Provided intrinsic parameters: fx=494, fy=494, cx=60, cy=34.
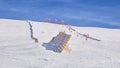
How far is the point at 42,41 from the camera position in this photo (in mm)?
30188

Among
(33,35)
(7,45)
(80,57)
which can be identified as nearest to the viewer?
(80,57)


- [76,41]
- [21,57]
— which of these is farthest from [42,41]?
[21,57]

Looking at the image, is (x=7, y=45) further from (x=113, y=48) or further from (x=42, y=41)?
(x=113, y=48)

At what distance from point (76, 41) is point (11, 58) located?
8778 mm

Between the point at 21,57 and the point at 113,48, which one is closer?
the point at 21,57

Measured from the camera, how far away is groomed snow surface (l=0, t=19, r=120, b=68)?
22359 millimetres

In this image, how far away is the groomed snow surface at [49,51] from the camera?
2236 centimetres

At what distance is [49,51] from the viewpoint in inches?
1033

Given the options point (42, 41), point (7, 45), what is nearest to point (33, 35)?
point (42, 41)

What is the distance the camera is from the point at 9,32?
34.6 m

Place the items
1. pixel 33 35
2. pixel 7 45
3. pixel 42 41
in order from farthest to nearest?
pixel 33 35
pixel 42 41
pixel 7 45

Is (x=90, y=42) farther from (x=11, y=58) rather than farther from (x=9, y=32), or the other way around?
(x=11, y=58)

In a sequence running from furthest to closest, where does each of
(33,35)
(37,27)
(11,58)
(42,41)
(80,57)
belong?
(37,27)
(33,35)
(42,41)
(80,57)
(11,58)

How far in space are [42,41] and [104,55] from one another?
5.24 meters
